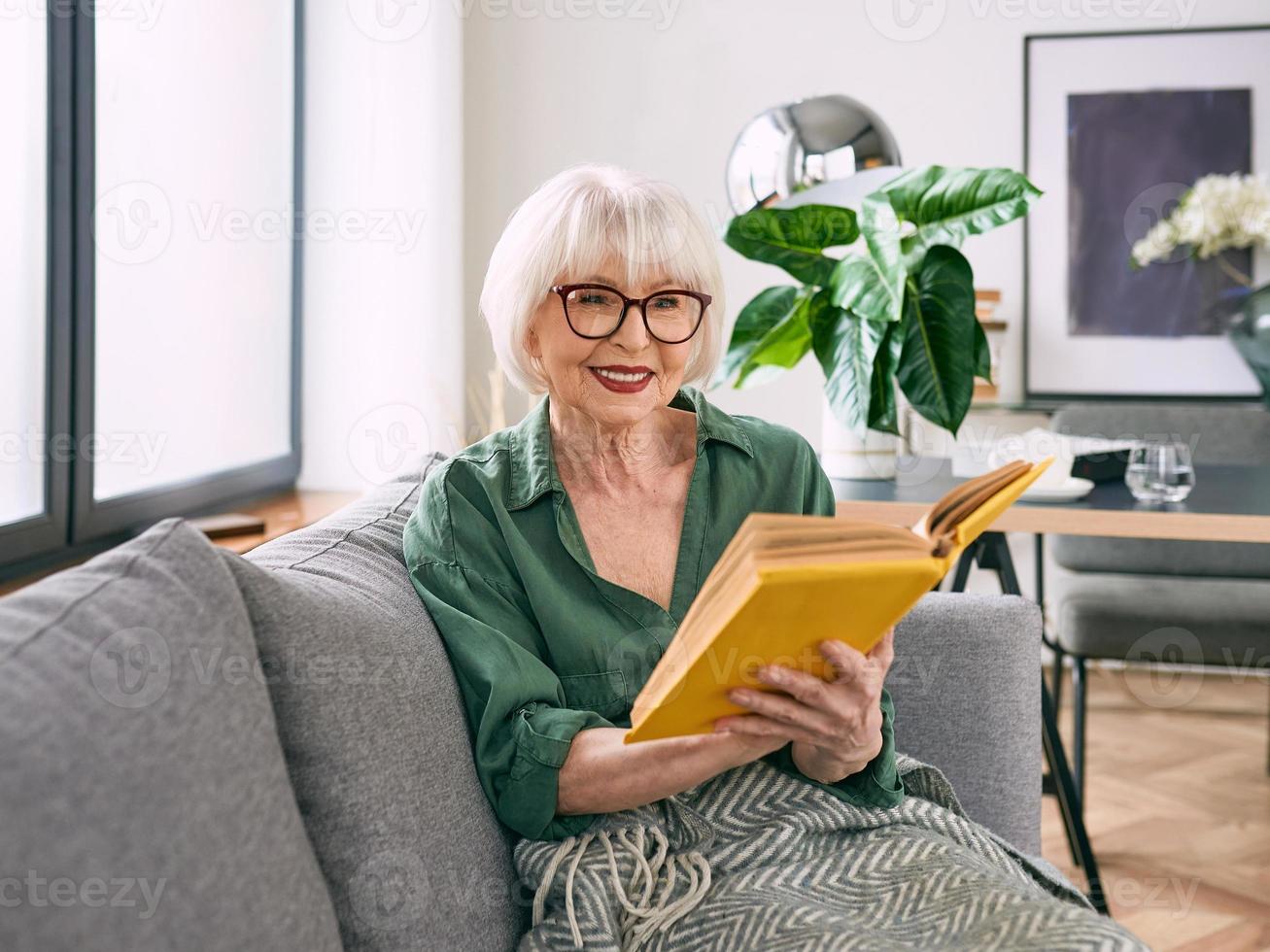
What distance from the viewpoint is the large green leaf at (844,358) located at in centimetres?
215

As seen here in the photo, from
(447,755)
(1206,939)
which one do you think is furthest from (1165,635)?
(447,755)

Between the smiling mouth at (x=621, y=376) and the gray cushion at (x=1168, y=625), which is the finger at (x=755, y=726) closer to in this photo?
the smiling mouth at (x=621, y=376)

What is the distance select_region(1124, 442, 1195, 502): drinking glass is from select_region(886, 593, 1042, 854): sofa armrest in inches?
22.5

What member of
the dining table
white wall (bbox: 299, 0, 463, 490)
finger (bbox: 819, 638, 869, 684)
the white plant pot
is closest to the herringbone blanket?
finger (bbox: 819, 638, 869, 684)

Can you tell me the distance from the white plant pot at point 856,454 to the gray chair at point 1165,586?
0.61m

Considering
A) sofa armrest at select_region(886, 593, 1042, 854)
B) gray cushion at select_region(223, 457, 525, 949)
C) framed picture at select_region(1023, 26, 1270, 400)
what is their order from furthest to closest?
framed picture at select_region(1023, 26, 1270, 400) → sofa armrest at select_region(886, 593, 1042, 854) → gray cushion at select_region(223, 457, 525, 949)

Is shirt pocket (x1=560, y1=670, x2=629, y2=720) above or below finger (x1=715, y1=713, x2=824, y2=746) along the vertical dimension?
below

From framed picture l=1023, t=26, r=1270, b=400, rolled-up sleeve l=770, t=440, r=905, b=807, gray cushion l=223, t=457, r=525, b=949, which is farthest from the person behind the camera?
framed picture l=1023, t=26, r=1270, b=400

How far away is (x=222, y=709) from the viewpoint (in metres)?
0.81

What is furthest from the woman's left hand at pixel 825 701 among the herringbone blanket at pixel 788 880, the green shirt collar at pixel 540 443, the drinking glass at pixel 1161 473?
the drinking glass at pixel 1161 473

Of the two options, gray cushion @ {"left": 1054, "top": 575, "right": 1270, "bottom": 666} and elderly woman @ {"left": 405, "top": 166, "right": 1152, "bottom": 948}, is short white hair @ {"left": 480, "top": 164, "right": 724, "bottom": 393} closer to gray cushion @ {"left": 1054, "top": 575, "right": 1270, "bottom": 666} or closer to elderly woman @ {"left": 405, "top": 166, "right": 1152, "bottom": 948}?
elderly woman @ {"left": 405, "top": 166, "right": 1152, "bottom": 948}

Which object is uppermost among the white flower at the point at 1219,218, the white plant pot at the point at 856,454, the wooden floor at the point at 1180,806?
the white flower at the point at 1219,218

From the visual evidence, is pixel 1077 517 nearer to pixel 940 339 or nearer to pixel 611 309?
pixel 940 339

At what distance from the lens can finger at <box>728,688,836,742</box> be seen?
0.98 m
